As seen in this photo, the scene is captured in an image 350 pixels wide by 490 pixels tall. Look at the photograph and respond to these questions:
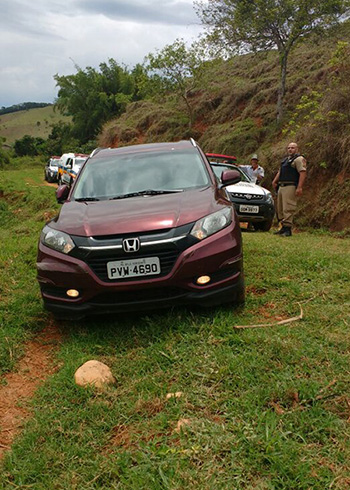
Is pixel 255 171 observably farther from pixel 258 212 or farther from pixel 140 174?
pixel 140 174

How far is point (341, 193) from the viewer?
10055 mm

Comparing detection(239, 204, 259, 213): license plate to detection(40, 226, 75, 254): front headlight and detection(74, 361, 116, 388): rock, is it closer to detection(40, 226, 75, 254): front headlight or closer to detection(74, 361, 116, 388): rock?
detection(40, 226, 75, 254): front headlight

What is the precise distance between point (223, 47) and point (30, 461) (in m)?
17.3

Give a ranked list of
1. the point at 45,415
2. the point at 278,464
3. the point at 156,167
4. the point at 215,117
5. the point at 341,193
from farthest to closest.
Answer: the point at 215,117
the point at 341,193
the point at 156,167
the point at 45,415
the point at 278,464

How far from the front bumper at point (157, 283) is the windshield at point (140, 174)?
99 centimetres

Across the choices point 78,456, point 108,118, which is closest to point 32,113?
point 108,118

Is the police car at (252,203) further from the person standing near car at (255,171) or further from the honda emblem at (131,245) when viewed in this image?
the honda emblem at (131,245)

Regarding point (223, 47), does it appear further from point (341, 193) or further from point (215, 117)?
point (341, 193)

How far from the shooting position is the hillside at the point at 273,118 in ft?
34.4

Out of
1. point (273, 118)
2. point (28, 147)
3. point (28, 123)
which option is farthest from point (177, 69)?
point (28, 123)

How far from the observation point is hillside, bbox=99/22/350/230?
10500mm

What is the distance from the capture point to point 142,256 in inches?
120

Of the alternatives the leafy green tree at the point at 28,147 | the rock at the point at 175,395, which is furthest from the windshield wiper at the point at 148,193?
the leafy green tree at the point at 28,147

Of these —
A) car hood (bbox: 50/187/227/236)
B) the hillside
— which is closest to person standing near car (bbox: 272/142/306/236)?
the hillside
